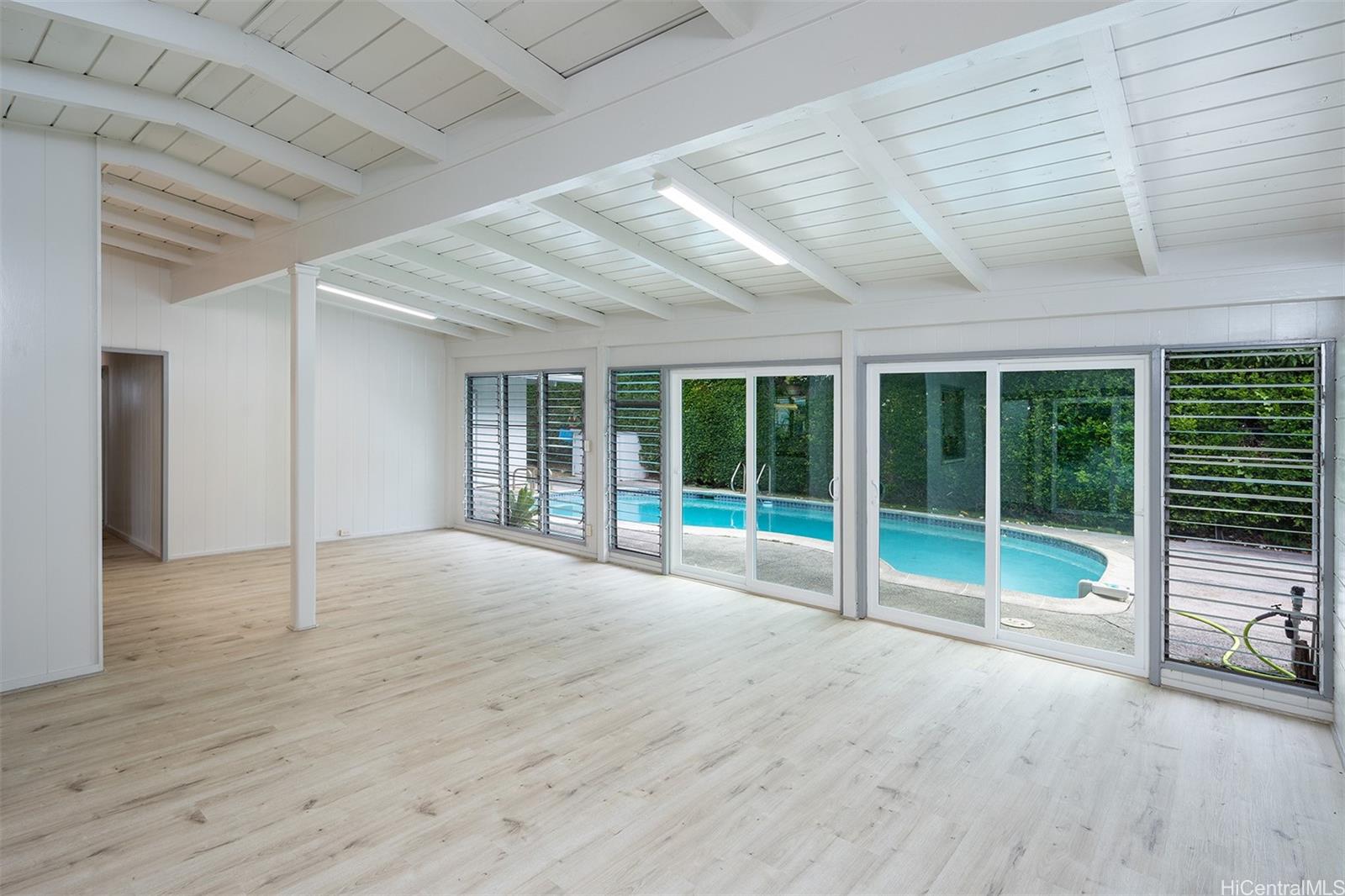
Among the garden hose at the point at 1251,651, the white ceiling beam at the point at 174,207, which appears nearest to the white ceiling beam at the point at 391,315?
the white ceiling beam at the point at 174,207

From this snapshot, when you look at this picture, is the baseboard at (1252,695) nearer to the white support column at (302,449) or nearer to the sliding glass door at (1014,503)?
the sliding glass door at (1014,503)

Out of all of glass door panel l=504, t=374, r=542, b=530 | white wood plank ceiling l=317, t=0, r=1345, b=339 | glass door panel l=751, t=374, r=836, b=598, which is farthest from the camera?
glass door panel l=504, t=374, r=542, b=530

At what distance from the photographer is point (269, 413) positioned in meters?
7.46

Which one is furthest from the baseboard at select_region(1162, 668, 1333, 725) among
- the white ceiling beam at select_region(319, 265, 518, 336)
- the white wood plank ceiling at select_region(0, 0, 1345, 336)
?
the white ceiling beam at select_region(319, 265, 518, 336)

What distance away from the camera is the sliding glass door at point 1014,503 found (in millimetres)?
4012

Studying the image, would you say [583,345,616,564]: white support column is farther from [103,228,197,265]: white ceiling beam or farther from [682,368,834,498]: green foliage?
[103,228,197,265]: white ceiling beam

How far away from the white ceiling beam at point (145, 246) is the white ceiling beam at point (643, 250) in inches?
173

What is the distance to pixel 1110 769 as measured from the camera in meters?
2.89

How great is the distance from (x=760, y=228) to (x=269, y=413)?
6300mm

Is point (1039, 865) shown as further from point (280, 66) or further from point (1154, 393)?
point (280, 66)

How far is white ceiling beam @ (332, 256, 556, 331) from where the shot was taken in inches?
222

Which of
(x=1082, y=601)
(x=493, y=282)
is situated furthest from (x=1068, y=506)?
(x=493, y=282)

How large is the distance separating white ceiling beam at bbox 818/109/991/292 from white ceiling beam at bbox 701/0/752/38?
0.45m

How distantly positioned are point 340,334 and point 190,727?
18.3 feet
